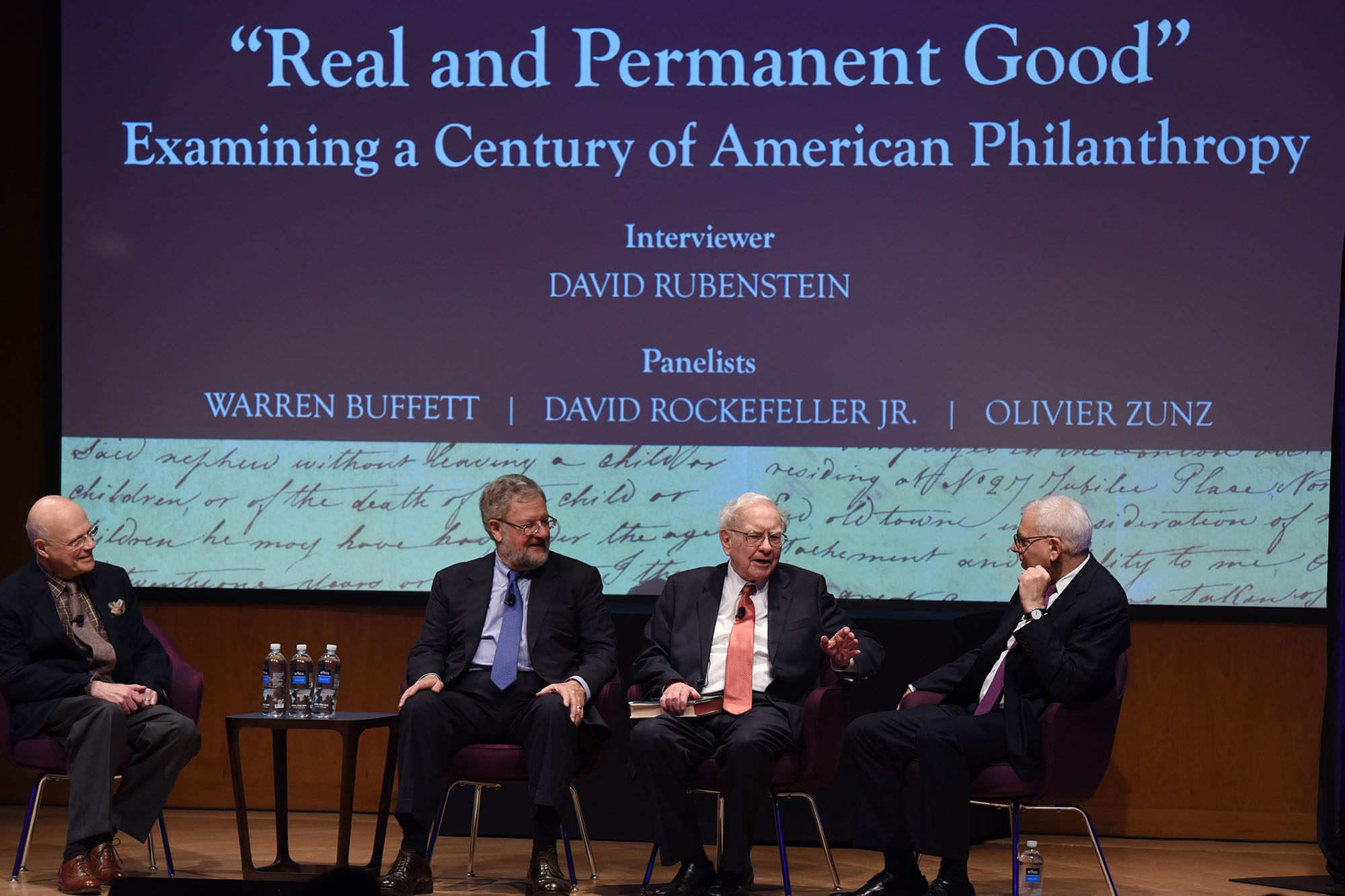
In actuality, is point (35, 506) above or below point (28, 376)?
below

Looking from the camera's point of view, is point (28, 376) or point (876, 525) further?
point (28, 376)

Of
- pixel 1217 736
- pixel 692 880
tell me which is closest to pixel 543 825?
pixel 692 880

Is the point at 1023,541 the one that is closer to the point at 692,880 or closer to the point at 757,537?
the point at 757,537

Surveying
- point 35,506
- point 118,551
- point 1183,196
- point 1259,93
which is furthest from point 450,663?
point 1259,93

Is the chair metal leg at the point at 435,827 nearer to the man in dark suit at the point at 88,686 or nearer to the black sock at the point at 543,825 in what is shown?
the black sock at the point at 543,825

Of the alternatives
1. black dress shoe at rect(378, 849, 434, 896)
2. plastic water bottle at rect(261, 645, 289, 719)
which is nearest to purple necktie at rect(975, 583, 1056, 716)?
black dress shoe at rect(378, 849, 434, 896)

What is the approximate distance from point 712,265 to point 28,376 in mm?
2647

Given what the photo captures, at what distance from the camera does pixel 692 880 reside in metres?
4.24

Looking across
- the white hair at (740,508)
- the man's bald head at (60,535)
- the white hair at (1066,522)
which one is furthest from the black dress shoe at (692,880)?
the man's bald head at (60,535)

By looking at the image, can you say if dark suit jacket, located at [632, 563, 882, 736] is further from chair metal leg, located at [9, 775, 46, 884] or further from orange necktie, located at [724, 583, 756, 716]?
chair metal leg, located at [9, 775, 46, 884]

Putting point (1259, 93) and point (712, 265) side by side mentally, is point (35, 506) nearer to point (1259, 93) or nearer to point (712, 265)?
point (712, 265)

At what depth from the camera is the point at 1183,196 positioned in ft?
17.5

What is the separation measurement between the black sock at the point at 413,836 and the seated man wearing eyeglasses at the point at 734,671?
0.64 m

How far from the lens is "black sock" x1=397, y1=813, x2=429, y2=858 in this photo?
4301mm
